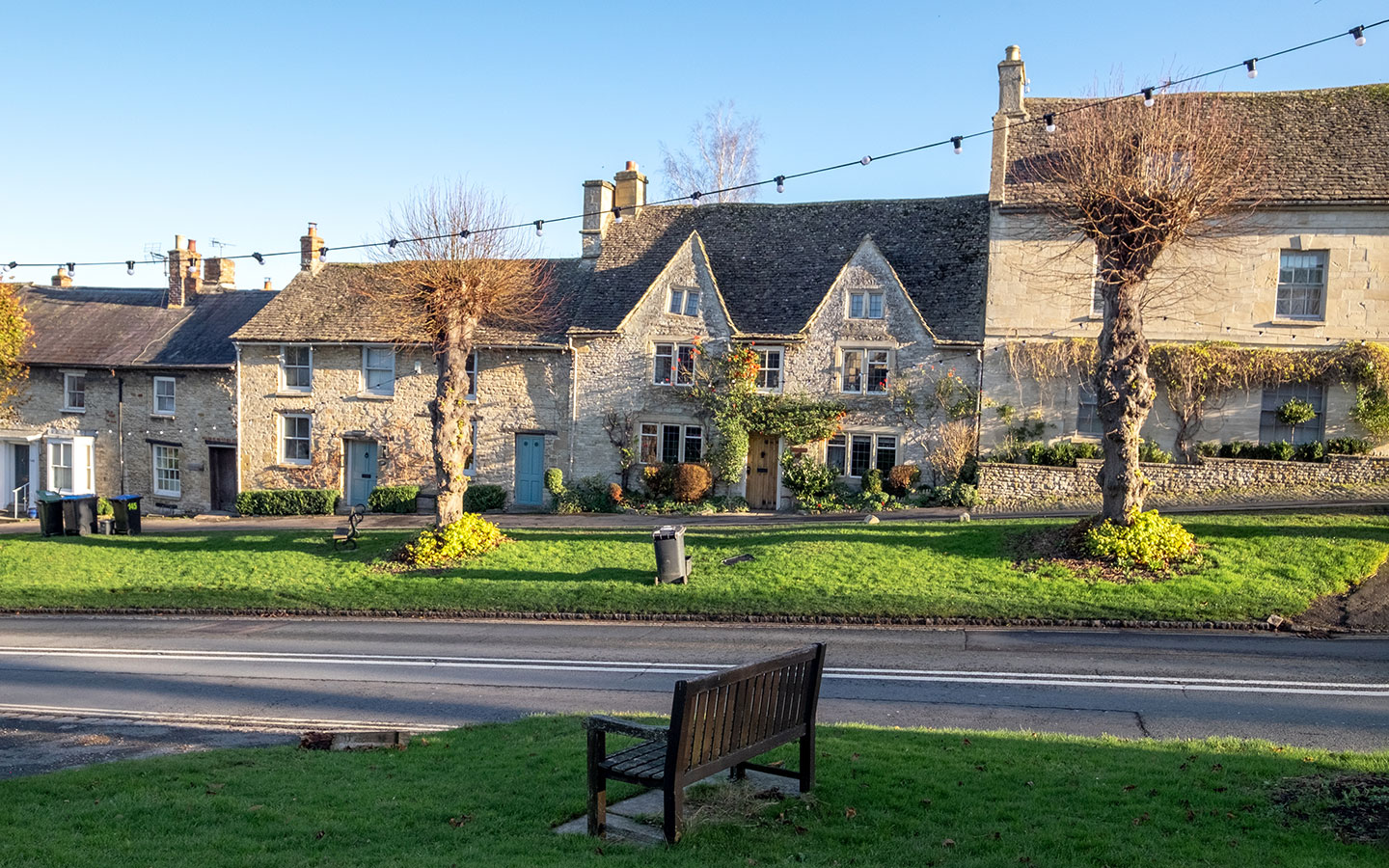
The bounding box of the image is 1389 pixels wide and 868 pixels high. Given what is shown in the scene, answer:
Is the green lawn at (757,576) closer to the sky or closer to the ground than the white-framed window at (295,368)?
closer to the ground

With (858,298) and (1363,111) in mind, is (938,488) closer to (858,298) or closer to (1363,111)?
(858,298)

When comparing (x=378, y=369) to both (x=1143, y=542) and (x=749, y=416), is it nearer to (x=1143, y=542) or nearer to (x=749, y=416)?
(x=749, y=416)

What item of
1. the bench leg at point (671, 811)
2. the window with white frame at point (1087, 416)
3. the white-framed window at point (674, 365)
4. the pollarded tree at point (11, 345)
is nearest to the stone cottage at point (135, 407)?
the pollarded tree at point (11, 345)

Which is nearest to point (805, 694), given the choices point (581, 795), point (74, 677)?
point (581, 795)

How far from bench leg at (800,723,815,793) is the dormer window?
81.5 feet

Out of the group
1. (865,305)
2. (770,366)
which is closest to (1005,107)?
(865,305)

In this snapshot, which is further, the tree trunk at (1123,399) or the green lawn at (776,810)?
the tree trunk at (1123,399)

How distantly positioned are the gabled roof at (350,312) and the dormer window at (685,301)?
3.85 meters

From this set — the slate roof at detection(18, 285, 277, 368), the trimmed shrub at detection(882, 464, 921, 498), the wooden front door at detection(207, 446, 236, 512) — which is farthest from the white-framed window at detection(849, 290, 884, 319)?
the wooden front door at detection(207, 446, 236, 512)

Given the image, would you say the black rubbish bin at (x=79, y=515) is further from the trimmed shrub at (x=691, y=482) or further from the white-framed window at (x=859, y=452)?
the white-framed window at (x=859, y=452)

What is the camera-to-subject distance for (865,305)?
1208 inches

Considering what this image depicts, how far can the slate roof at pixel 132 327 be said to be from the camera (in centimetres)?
3675

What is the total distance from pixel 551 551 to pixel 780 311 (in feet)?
41.5

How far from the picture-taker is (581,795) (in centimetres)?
784
